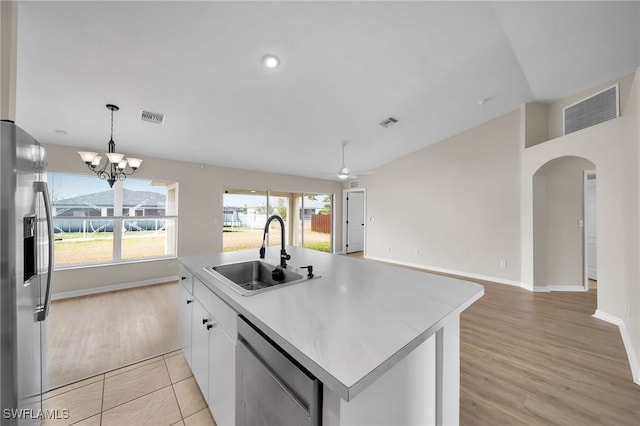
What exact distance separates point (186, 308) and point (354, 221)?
6.43 metres

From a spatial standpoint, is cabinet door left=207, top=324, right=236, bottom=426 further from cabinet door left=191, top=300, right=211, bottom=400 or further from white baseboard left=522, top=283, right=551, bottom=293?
white baseboard left=522, top=283, right=551, bottom=293

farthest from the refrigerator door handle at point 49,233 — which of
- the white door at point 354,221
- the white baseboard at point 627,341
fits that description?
the white door at point 354,221

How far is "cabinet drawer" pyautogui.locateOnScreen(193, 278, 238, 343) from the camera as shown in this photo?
3.87 ft

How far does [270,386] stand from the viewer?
2.85ft

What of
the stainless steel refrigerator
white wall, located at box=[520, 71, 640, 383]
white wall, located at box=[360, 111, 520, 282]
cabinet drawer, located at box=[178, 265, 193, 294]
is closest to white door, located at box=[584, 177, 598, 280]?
white wall, located at box=[360, 111, 520, 282]

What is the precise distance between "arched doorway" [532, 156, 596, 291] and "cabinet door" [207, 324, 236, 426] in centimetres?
483

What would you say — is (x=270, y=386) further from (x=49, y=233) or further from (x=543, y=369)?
(x=543, y=369)

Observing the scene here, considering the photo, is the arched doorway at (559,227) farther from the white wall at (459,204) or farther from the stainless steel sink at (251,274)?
the stainless steel sink at (251,274)

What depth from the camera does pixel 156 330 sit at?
2.67 m

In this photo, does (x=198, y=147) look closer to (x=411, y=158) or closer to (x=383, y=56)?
(x=383, y=56)

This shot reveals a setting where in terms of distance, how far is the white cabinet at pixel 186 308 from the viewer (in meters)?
1.83

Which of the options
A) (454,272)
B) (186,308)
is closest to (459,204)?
(454,272)

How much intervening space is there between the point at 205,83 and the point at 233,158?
222cm

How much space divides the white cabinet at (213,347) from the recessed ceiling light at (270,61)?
2177 mm
